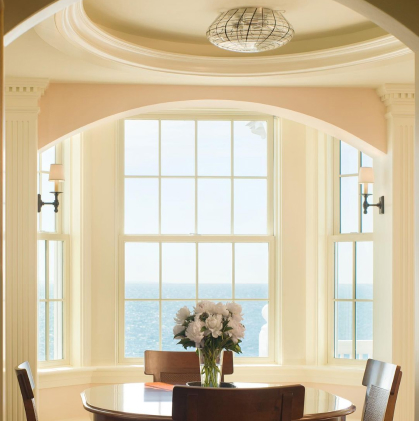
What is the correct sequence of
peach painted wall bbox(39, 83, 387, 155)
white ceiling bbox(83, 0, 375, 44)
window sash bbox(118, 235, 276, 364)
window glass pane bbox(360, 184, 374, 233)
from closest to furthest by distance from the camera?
white ceiling bbox(83, 0, 375, 44)
peach painted wall bbox(39, 83, 387, 155)
window glass pane bbox(360, 184, 374, 233)
window sash bbox(118, 235, 276, 364)

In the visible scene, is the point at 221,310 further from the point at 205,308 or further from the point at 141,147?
the point at 141,147

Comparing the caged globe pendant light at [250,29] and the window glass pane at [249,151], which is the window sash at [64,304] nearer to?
the window glass pane at [249,151]

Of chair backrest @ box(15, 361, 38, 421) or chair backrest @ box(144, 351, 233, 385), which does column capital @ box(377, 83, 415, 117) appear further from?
chair backrest @ box(15, 361, 38, 421)

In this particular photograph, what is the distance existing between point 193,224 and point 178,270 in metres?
0.42

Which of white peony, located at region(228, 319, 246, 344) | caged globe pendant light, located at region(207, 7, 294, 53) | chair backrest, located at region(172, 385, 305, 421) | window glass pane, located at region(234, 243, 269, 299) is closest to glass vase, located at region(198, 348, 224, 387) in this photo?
white peony, located at region(228, 319, 246, 344)

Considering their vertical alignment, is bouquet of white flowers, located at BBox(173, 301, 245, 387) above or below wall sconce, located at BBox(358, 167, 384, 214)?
below

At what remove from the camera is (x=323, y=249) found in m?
5.98

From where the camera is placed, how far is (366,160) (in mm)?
5910

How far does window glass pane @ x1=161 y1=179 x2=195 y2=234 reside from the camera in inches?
238

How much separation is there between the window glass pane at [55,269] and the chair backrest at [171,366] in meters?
1.64

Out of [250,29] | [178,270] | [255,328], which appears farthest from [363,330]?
[250,29]

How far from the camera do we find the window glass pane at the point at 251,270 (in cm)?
607

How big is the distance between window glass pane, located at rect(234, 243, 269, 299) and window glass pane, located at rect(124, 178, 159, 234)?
77 cm

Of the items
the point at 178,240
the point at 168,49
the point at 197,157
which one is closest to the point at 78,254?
the point at 178,240
